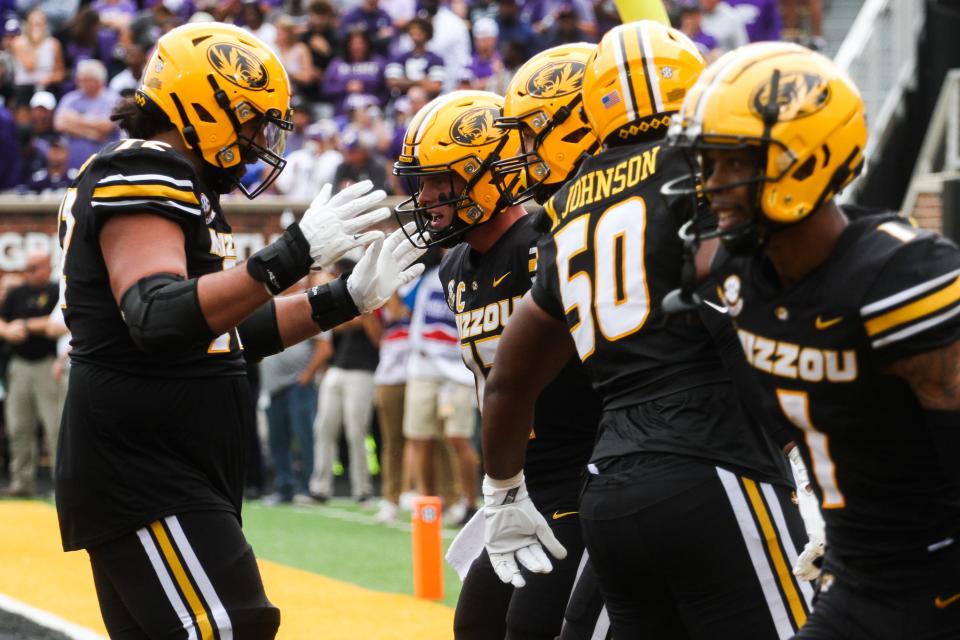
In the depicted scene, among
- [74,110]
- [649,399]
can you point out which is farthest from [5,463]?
[649,399]

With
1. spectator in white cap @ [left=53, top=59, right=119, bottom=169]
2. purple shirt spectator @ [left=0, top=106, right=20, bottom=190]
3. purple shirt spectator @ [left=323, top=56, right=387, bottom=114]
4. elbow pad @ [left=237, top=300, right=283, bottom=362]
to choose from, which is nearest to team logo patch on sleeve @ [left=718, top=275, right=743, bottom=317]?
elbow pad @ [left=237, top=300, right=283, bottom=362]

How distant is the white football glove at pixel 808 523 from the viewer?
131 inches

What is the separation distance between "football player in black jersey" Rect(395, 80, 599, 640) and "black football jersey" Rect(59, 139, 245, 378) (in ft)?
2.81

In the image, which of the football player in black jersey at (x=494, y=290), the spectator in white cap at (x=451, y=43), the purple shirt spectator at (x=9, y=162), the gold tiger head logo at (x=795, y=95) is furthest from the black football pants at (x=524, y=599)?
the spectator in white cap at (x=451, y=43)

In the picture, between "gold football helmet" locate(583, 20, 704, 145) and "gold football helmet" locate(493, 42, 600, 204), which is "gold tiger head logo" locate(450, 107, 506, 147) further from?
"gold football helmet" locate(583, 20, 704, 145)

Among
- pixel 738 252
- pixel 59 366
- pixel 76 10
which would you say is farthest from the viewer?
pixel 76 10

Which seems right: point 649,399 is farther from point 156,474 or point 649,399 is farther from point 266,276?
point 156,474

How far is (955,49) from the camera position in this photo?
13078 millimetres

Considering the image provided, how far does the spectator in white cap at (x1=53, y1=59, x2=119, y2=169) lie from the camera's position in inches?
559

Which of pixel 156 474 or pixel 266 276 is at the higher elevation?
pixel 266 276

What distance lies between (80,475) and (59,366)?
887cm

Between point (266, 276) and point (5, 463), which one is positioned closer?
point (266, 276)

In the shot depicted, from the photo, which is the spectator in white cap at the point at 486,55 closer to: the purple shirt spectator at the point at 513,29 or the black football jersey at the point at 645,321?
the purple shirt spectator at the point at 513,29

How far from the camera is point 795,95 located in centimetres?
286
